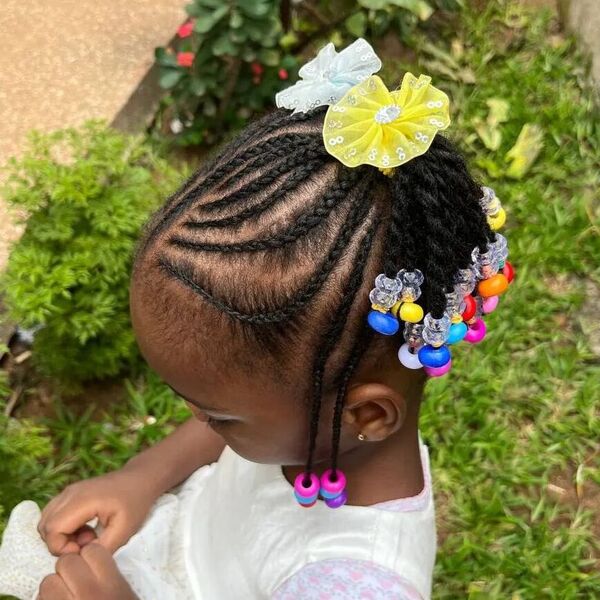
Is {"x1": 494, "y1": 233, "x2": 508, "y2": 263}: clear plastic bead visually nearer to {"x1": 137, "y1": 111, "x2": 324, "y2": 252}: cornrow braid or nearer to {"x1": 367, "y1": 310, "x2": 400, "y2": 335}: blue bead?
{"x1": 367, "y1": 310, "x2": 400, "y2": 335}: blue bead

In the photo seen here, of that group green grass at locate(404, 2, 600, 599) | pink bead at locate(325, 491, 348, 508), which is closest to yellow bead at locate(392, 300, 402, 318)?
pink bead at locate(325, 491, 348, 508)

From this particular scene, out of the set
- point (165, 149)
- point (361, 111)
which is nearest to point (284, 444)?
point (361, 111)

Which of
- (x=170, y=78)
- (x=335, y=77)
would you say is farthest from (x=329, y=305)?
(x=170, y=78)

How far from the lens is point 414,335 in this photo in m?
1.18

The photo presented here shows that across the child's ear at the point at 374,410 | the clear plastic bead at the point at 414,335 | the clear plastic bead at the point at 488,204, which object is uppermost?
the clear plastic bead at the point at 488,204

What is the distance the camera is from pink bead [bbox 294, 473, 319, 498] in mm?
1419

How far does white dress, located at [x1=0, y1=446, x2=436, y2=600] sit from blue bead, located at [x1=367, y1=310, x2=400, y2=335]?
1.43ft

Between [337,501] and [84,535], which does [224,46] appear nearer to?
[84,535]

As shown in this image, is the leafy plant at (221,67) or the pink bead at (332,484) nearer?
the pink bead at (332,484)

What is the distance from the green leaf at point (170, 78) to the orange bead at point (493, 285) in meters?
2.08

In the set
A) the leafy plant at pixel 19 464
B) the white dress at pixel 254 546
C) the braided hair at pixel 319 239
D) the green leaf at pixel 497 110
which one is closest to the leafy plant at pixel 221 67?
the green leaf at pixel 497 110

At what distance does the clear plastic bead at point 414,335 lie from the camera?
3.85 ft

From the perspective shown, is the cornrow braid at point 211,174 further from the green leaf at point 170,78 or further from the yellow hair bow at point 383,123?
the green leaf at point 170,78

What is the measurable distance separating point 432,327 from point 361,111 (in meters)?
0.31
